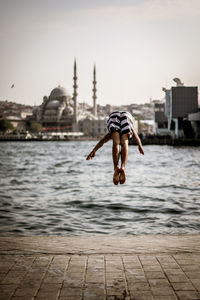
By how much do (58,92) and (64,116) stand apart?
11.9 meters

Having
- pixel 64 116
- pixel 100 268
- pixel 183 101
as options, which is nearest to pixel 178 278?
pixel 100 268

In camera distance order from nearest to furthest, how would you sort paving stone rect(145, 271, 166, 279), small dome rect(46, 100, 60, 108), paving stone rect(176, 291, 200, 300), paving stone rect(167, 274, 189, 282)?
paving stone rect(176, 291, 200, 300)
paving stone rect(167, 274, 189, 282)
paving stone rect(145, 271, 166, 279)
small dome rect(46, 100, 60, 108)

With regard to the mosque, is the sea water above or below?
below

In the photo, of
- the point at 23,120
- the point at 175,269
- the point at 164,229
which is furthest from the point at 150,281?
the point at 23,120

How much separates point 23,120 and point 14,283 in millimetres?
176820

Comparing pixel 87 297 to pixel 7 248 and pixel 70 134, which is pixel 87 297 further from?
pixel 70 134

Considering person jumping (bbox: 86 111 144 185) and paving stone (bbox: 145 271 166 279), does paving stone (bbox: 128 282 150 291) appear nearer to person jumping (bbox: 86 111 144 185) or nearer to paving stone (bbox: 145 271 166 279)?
paving stone (bbox: 145 271 166 279)

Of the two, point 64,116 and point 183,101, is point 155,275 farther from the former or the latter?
point 64,116

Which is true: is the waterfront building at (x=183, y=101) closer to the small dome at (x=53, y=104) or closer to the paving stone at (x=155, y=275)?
the paving stone at (x=155, y=275)

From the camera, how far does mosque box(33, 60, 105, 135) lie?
163m

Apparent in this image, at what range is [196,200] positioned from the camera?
53.7 feet

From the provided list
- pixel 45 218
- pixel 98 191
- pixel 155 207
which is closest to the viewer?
pixel 45 218

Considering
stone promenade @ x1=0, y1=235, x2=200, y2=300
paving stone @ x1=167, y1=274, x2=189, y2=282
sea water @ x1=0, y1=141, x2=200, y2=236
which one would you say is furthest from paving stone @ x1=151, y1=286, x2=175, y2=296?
sea water @ x1=0, y1=141, x2=200, y2=236

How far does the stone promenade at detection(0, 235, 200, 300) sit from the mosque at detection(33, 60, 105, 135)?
152 m
